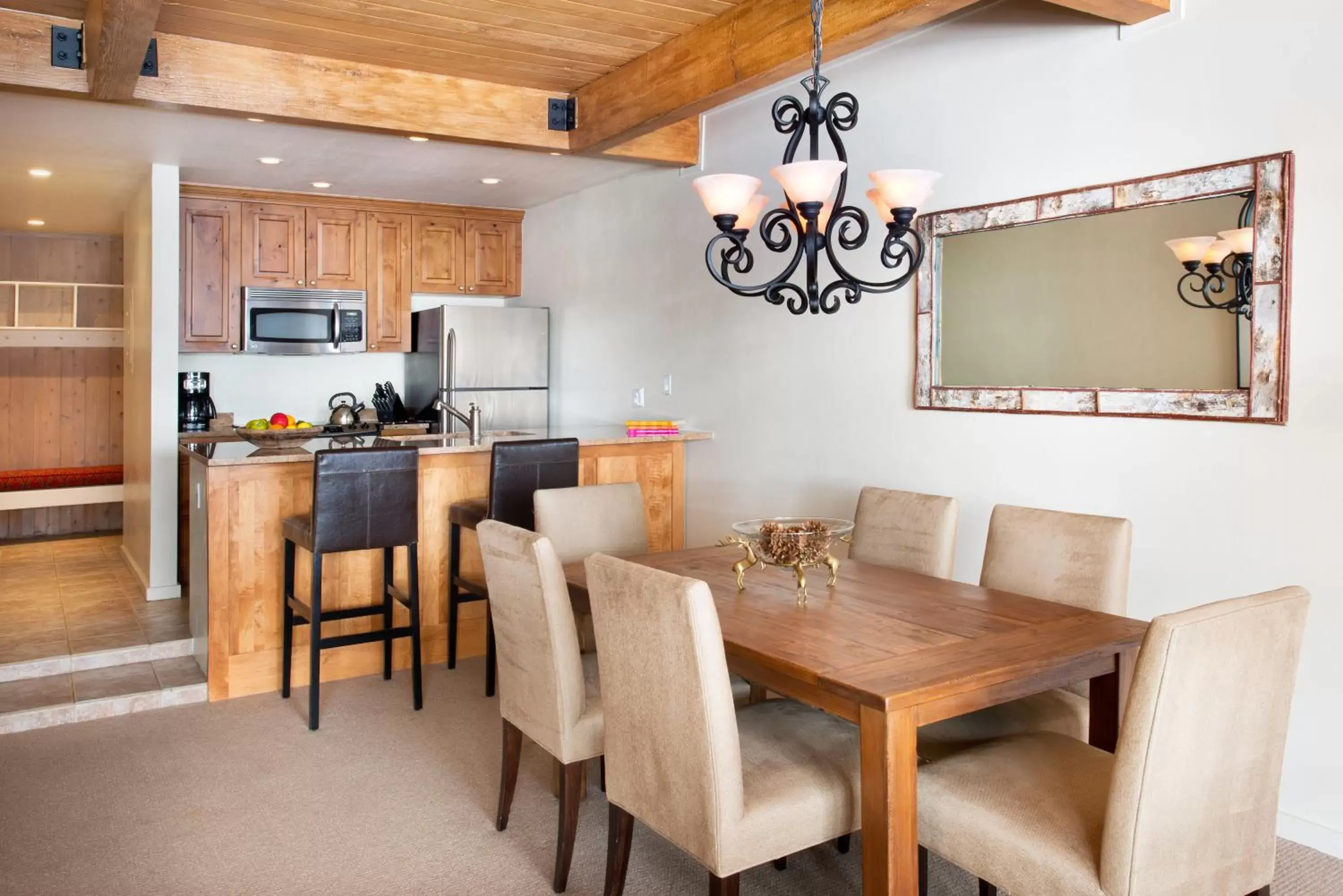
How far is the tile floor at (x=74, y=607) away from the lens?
4.19 metres

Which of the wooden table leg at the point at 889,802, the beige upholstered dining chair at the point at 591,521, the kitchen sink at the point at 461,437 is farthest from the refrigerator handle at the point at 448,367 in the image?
the wooden table leg at the point at 889,802

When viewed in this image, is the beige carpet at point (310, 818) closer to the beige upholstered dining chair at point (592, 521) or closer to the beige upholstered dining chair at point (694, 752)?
the beige upholstered dining chair at point (694, 752)

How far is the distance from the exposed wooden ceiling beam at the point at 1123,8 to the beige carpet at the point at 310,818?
7.48 feet

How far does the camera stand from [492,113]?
13.6ft

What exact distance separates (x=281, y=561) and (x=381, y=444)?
0.68 m

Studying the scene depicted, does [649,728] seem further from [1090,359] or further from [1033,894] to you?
[1090,359]

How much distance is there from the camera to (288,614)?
151 inches

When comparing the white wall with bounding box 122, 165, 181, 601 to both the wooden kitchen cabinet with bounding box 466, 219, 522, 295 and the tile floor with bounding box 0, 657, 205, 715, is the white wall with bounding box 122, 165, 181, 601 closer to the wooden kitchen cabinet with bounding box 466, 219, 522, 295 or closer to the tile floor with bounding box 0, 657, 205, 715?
the tile floor with bounding box 0, 657, 205, 715

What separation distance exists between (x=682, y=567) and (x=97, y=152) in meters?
3.64

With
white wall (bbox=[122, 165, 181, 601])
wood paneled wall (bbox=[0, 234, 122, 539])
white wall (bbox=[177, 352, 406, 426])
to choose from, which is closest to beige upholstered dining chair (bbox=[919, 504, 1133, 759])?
white wall (bbox=[122, 165, 181, 601])

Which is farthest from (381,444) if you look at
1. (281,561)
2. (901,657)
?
(901,657)

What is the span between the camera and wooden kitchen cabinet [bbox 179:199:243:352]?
5688 mm

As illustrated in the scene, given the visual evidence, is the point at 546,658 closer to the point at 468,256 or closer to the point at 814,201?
the point at 814,201

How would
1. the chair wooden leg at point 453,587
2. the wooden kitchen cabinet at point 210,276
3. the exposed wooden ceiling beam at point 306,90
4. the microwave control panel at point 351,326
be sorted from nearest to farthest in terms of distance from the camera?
the exposed wooden ceiling beam at point 306,90 → the chair wooden leg at point 453,587 → the wooden kitchen cabinet at point 210,276 → the microwave control panel at point 351,326
